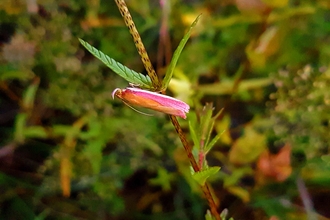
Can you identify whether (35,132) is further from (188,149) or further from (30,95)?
(188,149)

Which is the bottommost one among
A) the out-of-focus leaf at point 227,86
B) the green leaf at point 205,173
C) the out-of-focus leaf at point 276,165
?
the green leaf at point 205,173

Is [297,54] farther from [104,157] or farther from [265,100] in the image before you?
[104,157]

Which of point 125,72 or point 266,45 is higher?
point 266,45

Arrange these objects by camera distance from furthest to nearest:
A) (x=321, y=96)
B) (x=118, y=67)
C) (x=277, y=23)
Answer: (x=277, y=23) < (x=321, y=96) < (x=118, y=67)

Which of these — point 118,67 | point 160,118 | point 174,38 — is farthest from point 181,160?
point 118,67

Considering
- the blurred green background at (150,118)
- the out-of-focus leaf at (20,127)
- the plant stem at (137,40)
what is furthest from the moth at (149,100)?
the out-of-focus leaf at (20,127)

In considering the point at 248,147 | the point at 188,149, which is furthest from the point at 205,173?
the point at 248,147

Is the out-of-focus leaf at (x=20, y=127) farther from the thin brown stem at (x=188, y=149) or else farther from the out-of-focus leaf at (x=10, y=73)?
the thin brown stem at (x=188, y=149)
